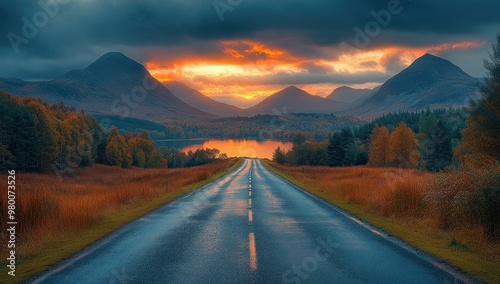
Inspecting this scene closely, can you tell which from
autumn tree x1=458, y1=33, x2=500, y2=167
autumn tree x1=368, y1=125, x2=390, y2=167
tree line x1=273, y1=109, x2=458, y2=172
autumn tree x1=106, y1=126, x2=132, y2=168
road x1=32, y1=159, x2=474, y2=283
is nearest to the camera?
road x1=32, y1=159, x2=474, y2=283

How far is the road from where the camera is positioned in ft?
24.2

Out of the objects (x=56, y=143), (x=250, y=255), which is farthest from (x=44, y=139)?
→ (x=250, y=255)

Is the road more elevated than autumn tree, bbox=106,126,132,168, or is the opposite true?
autumn tree, bbox=106,126,132,168

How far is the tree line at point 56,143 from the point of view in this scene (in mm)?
63375

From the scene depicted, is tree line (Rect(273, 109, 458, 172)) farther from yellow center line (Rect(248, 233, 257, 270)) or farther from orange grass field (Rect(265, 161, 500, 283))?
yellow center line (Rect(248, 233, 257, 270))

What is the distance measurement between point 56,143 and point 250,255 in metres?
73.0

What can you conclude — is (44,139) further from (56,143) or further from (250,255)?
(250,255)

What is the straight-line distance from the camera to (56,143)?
237 ft

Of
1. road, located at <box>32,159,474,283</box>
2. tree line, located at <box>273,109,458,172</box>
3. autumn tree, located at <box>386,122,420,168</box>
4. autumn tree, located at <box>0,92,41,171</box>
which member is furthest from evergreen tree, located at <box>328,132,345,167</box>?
road, located at <box>32,159,474,283</box>

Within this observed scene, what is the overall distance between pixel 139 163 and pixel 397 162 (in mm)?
80052

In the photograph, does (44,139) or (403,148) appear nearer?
(44,139)

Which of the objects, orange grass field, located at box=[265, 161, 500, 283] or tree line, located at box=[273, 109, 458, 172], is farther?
tree line, located at box=[273, 109, 458, 172]

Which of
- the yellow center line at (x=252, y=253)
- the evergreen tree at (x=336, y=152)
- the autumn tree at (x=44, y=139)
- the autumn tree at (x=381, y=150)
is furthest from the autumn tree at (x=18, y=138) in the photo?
the autumn tree at (x=381, y=150)

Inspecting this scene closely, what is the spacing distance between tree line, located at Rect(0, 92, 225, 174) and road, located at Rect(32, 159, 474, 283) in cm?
5310
